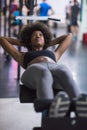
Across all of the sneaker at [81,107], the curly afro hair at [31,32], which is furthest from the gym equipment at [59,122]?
the curly afro hair at [31,32]

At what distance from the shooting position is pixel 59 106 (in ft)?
6.96

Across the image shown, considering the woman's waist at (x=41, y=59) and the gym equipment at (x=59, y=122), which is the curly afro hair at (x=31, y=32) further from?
the gym equipment at (x=59, y=122)

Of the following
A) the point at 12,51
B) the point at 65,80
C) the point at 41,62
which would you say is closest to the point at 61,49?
the point at 41,62

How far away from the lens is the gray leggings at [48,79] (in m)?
2.44

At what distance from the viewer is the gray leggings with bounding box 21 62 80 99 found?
2444mm

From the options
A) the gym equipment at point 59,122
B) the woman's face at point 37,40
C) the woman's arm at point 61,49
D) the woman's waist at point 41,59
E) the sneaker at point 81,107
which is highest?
the woman's face at point 37,40

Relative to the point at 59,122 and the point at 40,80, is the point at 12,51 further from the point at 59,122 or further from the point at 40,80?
the point at 59,122

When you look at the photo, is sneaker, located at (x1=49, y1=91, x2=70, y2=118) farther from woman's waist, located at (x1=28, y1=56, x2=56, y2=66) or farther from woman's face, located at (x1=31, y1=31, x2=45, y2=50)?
woman's face, located at (x1=31, y1=31, x2=45, y2=50)

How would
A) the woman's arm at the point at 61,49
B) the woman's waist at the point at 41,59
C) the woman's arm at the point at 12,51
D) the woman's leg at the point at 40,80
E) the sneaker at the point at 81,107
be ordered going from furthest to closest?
1. the woman's arm at the point at 61,49
2. the woman's arm at the point at 12,51
3. the woman's waist at the point at 41,59
4. the woman's leg at the point at 40,80
5. the sneaker at the point at 81,107

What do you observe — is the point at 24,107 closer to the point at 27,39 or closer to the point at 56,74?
the point at 27,39

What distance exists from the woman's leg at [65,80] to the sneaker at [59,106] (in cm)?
32

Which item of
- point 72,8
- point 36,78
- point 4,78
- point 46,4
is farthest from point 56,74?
point 72,8

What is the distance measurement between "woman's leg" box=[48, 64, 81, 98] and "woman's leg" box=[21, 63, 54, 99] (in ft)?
0.24

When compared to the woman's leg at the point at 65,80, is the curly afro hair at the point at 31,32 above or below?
above
